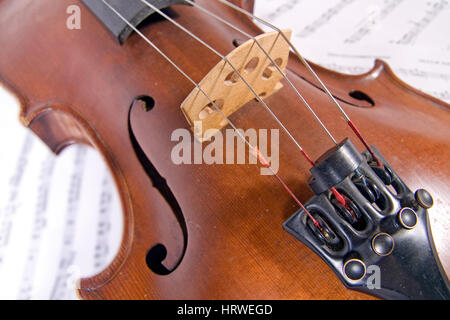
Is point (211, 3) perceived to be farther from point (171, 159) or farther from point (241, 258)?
point (241, 258)

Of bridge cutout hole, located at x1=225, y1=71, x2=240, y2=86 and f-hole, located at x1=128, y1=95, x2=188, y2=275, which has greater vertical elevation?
bridge cutout hole, located at x1=225, y1=71, x2=240, y2=86

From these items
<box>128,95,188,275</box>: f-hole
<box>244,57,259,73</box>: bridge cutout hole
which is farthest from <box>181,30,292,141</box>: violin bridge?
<box>128,95,188,275</box>: f-hole

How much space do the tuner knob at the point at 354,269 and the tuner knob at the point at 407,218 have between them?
0.09m

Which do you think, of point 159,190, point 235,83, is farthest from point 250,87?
point 159,190

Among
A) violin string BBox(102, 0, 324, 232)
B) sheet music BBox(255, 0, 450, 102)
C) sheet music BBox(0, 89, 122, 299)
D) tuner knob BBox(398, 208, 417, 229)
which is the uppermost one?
violin string BBox(102, 0, 324, 232)

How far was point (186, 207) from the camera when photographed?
67 cm

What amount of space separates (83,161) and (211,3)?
2.23 ft

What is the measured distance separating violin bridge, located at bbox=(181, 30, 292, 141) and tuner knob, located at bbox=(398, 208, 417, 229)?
34cm

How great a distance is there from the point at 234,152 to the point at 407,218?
1.04 feet

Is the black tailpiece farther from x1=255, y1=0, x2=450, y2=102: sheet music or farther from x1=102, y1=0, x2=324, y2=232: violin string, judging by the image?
x1=255, y1=0, x2=450, y2=102: sheet music

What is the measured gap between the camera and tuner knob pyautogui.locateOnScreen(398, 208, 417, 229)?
1.75 feet

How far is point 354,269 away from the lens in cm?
53

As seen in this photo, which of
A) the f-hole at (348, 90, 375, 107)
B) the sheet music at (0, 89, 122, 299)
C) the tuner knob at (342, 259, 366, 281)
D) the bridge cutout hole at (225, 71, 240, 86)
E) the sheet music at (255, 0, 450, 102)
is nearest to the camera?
the tuner knob at (342, 259, 366, 281)

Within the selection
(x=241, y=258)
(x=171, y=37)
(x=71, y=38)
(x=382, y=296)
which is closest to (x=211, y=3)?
(x=171, y=37)
